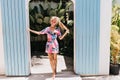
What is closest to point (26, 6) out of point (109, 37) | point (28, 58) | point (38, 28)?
point (28, 58)

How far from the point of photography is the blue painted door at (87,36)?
8.08 m

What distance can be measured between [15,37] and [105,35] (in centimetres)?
272

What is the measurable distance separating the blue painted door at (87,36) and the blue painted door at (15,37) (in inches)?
61.9

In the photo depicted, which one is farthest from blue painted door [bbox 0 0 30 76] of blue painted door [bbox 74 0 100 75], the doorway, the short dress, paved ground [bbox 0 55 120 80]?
the doorway

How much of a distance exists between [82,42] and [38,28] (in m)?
4.17

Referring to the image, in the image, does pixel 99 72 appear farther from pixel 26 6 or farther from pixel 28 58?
pixel 26 6

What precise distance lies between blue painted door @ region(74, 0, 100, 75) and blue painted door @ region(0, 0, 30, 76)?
1.57 meters

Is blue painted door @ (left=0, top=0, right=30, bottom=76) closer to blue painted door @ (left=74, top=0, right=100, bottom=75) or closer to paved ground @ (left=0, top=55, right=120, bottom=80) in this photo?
paved ground @ (left=0, top=55, right=120, bottom=80)

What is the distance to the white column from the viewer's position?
26.6 ft

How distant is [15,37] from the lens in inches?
320

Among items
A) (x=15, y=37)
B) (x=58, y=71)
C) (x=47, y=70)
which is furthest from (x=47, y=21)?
(x=15, y=37)

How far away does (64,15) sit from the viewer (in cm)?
1220

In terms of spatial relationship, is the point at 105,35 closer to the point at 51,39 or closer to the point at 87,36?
the point at 87,36

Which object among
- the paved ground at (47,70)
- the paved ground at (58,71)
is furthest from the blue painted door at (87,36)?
the paved ground at (47,70)
